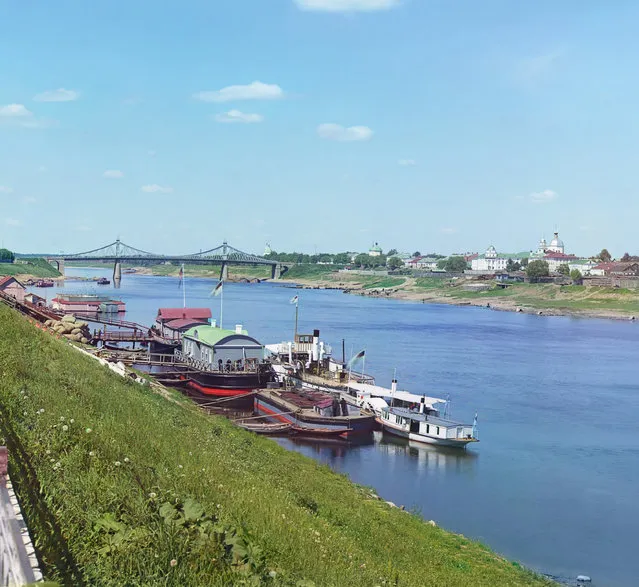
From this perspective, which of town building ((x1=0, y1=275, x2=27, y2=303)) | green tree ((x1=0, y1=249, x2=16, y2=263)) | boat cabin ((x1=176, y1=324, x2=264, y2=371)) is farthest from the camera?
green tree ((x1=0, y1=249, x2=16, y2=263))

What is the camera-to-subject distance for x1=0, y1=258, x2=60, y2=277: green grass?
6000 inches

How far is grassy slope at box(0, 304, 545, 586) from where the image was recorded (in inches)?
276

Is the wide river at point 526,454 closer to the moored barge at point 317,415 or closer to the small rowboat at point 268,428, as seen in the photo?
the small rowboat at point 268,428

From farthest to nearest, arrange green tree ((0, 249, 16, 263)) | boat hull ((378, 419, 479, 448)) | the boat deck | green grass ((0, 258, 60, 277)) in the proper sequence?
1. green tree ((0, 249, 16, 263))
2. green grass ((0, 258, 60, 277))
3. the boat deck
4. boat hull ((378, 419, 479, 448))

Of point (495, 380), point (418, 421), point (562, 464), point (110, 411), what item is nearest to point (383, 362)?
point (495, 380)

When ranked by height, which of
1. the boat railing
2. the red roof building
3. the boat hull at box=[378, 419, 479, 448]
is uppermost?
the red roof building

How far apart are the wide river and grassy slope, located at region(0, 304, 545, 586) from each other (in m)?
5.87

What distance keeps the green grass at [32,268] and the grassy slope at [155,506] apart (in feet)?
475

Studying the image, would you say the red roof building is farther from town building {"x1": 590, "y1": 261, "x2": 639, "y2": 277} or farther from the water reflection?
town building {"x1": 590, "y1": 261, "x2": 639, "y2": 277}

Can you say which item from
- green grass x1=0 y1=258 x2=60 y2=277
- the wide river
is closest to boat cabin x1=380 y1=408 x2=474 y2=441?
the wide river

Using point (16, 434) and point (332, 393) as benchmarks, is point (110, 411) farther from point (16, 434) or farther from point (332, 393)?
point (332, 393)

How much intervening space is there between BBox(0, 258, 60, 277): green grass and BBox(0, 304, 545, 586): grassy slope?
5702 inches

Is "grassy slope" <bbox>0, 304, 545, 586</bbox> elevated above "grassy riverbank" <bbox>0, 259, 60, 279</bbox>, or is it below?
below

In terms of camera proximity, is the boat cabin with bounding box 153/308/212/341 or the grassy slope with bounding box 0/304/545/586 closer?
the grassy slope with bounding box 0/304/545/586
